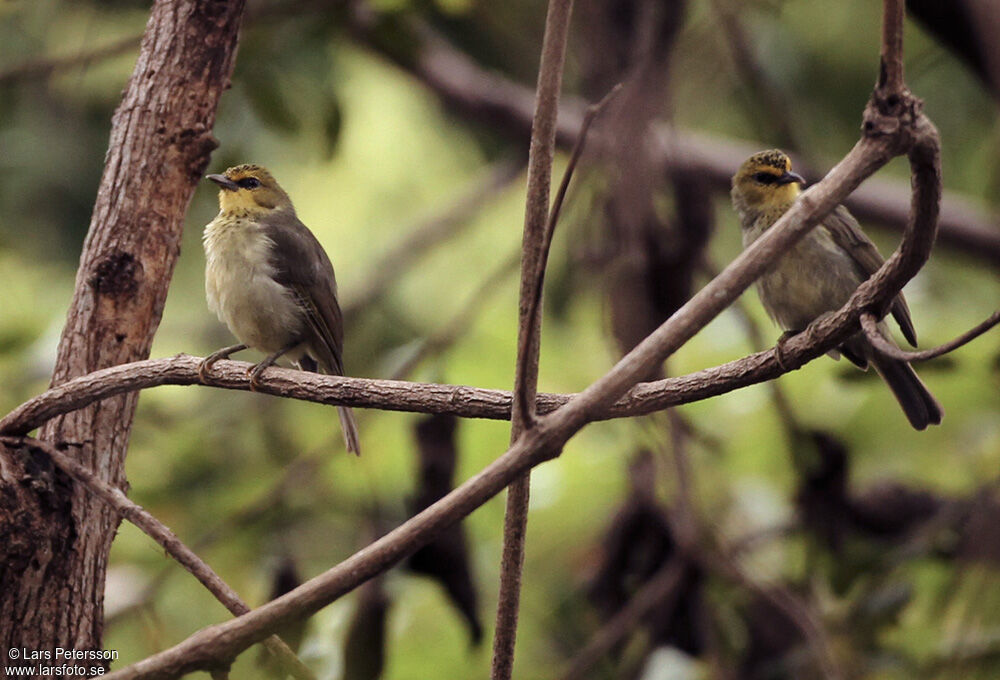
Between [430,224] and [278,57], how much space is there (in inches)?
74.2

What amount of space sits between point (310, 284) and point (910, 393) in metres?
1.96

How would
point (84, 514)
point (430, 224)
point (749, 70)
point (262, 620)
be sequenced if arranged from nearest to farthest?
point (262, 620) → point (84, 514) → point (749, 70) → point (430, 224)

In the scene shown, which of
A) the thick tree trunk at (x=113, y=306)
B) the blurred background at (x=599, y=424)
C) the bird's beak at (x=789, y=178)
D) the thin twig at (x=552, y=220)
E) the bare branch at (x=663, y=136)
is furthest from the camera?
the bare branch at (x=663, y=136)

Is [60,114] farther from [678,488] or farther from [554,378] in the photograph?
[678,488]

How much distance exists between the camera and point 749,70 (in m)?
4.77

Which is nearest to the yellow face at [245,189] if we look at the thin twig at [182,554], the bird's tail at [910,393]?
the thin twig at [182,554]

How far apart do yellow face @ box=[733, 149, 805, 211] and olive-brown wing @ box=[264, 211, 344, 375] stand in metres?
1.52

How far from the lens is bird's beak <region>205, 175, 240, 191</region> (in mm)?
3881

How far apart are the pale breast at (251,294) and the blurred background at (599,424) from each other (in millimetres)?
423

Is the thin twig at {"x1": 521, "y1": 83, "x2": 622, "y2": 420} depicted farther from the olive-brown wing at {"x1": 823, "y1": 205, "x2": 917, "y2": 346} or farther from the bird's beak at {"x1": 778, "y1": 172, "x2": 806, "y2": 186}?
the bird's beak at {"x1": 778, "y1": 172, "x2": 806, "y2": 186}

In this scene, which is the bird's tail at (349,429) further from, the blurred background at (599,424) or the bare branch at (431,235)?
the bare branch at (431,235)

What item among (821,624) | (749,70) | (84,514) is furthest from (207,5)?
(821,624)

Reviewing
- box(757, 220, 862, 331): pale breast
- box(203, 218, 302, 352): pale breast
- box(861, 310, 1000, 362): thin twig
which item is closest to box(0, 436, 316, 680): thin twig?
box(861, 310, 1000, 362): thin twig

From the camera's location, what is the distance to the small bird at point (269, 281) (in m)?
3.72
